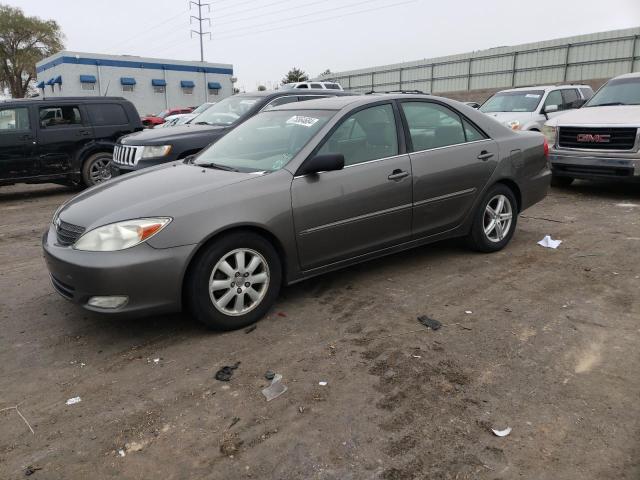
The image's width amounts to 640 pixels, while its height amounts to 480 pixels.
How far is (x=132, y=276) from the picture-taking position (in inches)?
134

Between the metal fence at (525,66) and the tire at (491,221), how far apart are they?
2440 centimetres

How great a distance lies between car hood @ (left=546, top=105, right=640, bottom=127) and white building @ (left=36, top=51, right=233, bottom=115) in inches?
1543

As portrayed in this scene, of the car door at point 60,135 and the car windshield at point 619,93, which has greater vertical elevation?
the car windshield at point 619,93

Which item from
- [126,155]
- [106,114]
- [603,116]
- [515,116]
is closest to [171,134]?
[126,155]

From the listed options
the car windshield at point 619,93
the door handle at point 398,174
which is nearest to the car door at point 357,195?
the door handle at point 398,174

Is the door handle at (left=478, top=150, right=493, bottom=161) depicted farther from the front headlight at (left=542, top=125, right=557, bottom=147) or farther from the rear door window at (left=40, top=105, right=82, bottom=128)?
the rear door window at (left=40, top=105, right=82, bottom=128)

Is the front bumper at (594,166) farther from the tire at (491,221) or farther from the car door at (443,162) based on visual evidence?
the car door at (443,162)

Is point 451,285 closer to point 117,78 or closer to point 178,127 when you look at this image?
point 178,127

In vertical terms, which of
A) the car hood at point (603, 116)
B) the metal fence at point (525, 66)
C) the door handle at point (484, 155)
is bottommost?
the door handle at point (484, 155)

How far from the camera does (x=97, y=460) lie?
8.24 ft

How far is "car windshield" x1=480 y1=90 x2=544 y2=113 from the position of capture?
38.0 ft

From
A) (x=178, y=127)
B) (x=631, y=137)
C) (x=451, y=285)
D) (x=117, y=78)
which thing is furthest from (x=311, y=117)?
(x=117, y=78)

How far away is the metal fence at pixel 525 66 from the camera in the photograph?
84.7 feet

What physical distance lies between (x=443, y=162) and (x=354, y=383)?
2.51 metres
